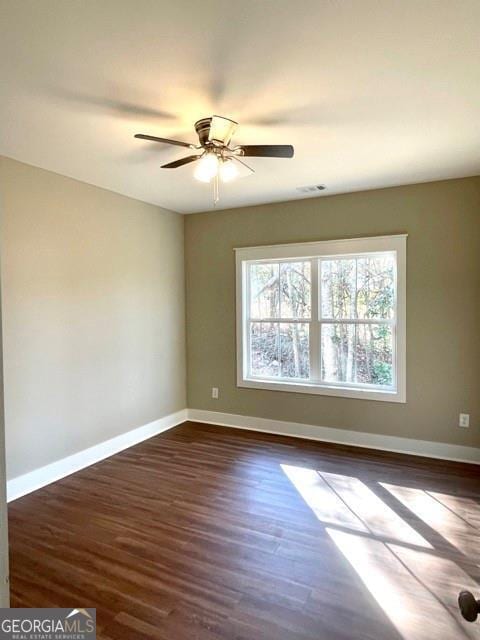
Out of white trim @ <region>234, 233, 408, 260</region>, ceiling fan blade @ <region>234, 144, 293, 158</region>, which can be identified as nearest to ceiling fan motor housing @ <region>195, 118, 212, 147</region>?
ceiling fan blade @ <region>234, 144, 293, 158</region>

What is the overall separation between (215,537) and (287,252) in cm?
304

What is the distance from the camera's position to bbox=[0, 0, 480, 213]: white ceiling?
164cm

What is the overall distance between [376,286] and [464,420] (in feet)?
5.10

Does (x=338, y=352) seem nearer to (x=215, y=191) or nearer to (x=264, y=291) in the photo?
(x=264, y=291)

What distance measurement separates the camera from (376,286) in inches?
167

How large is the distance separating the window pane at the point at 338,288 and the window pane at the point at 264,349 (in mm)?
694

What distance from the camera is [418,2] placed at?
61.5 inches

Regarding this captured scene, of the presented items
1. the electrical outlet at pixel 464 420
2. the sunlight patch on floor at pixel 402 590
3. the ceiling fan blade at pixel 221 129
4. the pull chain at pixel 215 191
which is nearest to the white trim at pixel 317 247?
the pull chain at pixel 215 191

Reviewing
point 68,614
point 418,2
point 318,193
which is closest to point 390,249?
point 318,193

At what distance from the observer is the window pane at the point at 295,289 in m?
4.58

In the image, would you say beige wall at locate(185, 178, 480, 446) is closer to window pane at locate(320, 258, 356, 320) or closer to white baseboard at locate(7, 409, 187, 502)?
window pane at locate(320, 258, 356, 320)

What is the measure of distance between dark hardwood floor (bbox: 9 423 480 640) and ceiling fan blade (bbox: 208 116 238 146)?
257 cm

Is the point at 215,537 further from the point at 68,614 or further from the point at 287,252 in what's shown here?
the point at 287,252

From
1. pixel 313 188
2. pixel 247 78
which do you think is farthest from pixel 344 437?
pixel 247 78
